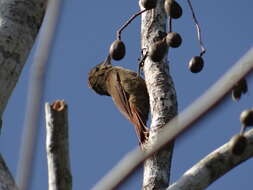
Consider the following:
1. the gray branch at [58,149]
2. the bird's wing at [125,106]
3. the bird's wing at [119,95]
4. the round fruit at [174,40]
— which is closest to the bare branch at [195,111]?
the gray branch at [58,149]

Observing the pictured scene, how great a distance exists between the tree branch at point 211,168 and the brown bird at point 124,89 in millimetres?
1504

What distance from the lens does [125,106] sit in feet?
14.0

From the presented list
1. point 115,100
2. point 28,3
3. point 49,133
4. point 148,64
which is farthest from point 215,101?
point 115,100

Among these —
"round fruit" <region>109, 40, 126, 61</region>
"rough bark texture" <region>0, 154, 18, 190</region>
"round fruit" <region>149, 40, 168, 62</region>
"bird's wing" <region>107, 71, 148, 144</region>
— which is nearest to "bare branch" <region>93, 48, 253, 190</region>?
"rough bark texture" <region>0, 154, 18, 190</region>

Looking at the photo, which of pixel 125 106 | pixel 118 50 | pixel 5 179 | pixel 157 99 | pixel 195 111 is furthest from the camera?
pixel 125 106

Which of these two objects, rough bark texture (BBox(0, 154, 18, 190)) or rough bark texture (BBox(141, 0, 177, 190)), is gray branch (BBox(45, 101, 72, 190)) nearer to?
rough bark texture (BBox(0, 154, 18, 190))

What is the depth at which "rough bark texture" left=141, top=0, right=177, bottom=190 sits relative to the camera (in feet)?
8.39

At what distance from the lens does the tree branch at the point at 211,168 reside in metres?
1.94

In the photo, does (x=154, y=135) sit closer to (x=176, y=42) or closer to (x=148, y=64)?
(x=148, y=64)

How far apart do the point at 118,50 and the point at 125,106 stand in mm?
1883

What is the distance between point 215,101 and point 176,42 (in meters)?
1.55

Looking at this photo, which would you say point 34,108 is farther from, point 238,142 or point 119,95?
point 119,95

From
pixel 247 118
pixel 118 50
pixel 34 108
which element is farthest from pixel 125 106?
pixel 34 108

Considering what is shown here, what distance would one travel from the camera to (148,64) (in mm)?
3225
